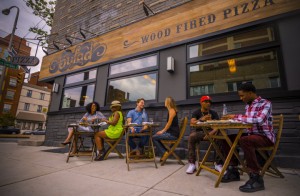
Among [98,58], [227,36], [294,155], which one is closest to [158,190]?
[294,155]

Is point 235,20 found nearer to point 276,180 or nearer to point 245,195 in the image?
point 276,180

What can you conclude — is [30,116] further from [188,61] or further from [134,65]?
[188,61]

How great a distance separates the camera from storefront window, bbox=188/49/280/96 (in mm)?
3539

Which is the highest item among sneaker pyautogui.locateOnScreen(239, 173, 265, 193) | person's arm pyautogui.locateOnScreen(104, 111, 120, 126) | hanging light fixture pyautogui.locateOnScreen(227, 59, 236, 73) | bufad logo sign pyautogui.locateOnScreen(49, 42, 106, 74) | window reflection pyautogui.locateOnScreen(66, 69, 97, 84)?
bufad logo sign pyautogui.locateOnScreen(49, 42, 106, 74)

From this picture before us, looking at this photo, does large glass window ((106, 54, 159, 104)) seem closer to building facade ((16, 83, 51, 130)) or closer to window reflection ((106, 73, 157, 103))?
window reflection ((106, 73, 157, 103))

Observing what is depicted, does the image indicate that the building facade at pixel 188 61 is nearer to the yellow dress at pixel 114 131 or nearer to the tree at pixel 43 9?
the yellow dress at pixel 114 131

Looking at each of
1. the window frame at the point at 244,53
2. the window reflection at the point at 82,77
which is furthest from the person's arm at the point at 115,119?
the window reflection at the point at 82,77

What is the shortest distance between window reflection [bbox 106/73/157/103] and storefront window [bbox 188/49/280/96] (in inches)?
47.8

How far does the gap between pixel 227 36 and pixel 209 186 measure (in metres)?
3.62

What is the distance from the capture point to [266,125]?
6.88ft

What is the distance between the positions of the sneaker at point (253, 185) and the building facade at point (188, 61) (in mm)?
1583

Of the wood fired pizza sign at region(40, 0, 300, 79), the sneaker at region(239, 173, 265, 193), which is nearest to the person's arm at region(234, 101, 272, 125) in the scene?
the sneaker at region(239, 173, 265, 193)

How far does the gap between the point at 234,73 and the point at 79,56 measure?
6.00 metres

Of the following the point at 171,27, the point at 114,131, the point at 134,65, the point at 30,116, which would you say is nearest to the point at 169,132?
the point at 114,131
